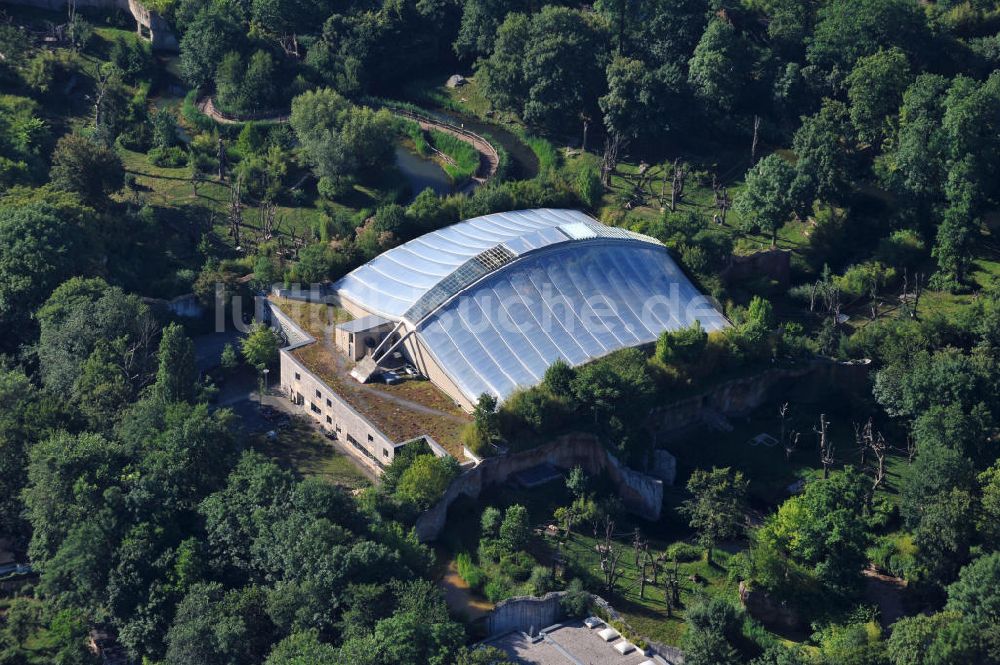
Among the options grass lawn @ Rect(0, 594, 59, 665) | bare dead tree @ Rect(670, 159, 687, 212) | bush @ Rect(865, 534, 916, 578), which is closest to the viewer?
grass lawn @ Rect(0, 594, 59, 665)

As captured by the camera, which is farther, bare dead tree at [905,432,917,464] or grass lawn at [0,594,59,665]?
bare dead tree at [905,432,917,464]


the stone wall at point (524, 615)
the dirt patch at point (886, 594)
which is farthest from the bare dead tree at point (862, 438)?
the stone wall at point (524, 615)

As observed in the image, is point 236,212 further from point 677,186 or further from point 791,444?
point 791,444

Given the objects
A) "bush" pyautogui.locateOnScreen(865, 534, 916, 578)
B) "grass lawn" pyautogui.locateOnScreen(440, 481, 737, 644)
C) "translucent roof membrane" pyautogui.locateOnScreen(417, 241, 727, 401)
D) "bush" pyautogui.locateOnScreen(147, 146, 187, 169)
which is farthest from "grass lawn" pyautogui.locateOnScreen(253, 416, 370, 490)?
"bush" pyautogui.locateOnScreen(147, 146, 187, 169)

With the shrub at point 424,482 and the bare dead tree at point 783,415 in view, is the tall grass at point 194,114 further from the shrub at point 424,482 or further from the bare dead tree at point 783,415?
the bare dead tree at point 783,415

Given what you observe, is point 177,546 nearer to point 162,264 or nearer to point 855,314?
point 162,264

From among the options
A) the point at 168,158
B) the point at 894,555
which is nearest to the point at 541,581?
the point at 894,555

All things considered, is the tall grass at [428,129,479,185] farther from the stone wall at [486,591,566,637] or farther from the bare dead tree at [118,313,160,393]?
the stone wall at [486,591,566,637]
